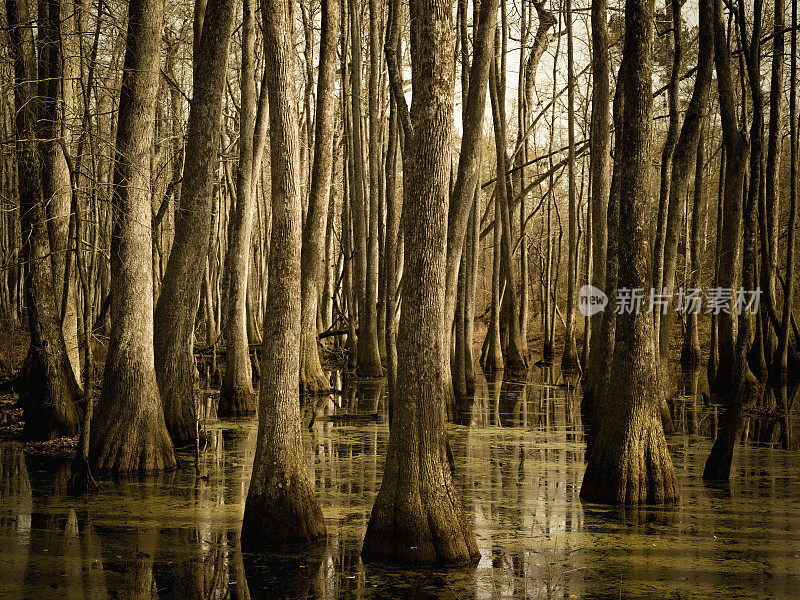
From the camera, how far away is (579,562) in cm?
571

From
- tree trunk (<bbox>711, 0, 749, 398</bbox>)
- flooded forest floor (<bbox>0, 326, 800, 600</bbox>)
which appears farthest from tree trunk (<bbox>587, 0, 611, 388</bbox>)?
flooded forest floor (<bbox>0, 326, 800, 600</bbox>)

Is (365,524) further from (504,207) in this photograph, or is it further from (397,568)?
(504,207)

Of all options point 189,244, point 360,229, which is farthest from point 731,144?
point 360,229

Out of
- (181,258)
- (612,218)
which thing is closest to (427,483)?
(612,218)

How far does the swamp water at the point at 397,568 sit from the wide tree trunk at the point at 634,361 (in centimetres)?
29

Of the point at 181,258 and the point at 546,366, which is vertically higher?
the point at 181,258

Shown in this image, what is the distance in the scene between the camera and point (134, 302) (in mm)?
8547

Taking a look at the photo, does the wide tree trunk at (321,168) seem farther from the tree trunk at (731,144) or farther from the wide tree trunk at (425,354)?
the wide tree trunk at (425,354)

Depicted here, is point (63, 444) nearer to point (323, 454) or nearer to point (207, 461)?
point (207, 461)

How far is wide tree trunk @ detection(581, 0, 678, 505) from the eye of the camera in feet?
23.7

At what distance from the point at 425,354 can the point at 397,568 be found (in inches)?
56.0

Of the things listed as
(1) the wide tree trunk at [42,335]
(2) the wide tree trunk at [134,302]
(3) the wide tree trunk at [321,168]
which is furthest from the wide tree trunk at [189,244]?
(3) the wide tree trunk at [321,168]

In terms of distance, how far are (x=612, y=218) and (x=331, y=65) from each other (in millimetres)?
6083

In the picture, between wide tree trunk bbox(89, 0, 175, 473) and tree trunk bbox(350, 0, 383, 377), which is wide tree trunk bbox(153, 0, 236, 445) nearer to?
wide tree trunk bbox(89, 0, 175, 473)
